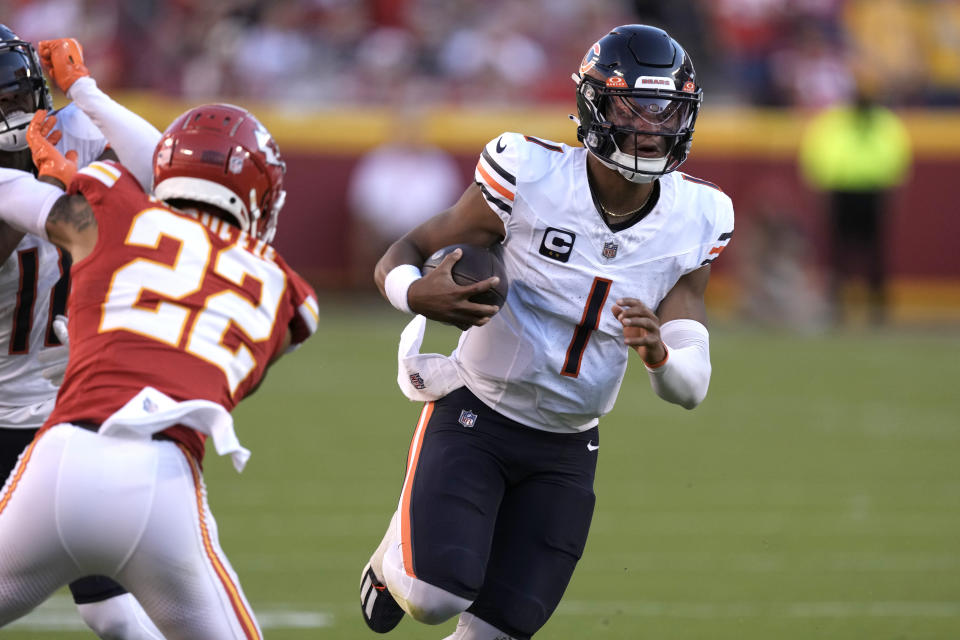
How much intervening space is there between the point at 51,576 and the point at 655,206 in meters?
1.81

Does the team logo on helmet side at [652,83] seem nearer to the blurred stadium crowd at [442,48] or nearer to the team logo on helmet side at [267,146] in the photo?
→ the team logo on helmet side at [267,146]

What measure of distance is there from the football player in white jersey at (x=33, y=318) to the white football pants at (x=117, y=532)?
A: 94 centimetres

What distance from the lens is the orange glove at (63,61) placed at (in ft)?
13.2

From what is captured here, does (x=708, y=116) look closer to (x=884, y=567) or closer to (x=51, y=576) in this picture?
(x=884, y=567)

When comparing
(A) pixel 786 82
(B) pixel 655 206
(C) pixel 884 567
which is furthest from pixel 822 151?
(B) pixel 655 206

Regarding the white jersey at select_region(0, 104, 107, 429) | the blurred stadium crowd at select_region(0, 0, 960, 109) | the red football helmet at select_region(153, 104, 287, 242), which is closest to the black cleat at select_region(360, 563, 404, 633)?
the white jersey at select_region(0, 104, 107, 429)

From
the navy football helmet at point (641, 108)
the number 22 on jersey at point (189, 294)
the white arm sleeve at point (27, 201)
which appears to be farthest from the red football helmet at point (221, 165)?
the navy football helmet at point (641, 108)

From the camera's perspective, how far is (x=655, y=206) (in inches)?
158

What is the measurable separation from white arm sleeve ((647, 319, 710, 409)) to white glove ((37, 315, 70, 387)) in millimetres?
1491

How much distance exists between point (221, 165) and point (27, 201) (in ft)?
1.52

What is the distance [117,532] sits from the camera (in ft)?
10.1

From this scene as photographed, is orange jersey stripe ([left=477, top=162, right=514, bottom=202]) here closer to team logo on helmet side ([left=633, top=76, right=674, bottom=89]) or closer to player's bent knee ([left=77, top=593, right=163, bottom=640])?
team logo on helmet side ([left=633, top=76, right=674, bottom=89])

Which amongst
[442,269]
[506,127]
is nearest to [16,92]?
[442,269]

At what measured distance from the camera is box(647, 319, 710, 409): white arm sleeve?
12.4ft
